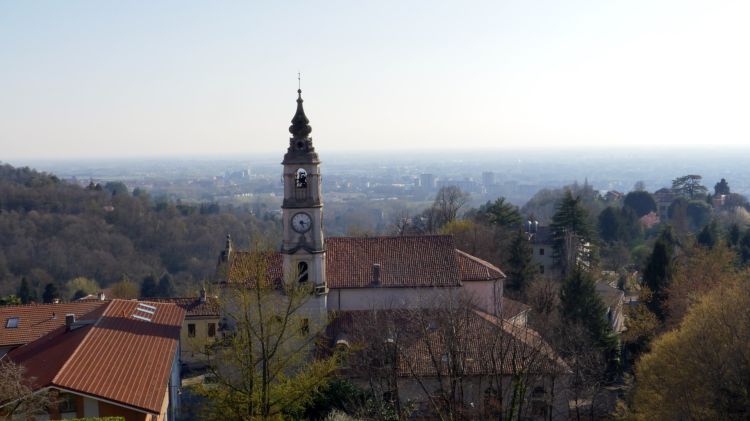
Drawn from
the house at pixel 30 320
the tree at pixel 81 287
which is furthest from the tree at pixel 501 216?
the tree at pixel 81 287

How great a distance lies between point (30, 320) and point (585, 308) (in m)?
A: 26.2

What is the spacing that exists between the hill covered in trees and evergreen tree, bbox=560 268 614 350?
4701 cm

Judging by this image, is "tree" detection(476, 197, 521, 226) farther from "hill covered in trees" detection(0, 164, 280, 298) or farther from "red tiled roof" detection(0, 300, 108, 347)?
"hill covered in trees" detection(0, 164, 280, 298)

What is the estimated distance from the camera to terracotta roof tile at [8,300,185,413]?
19984mm

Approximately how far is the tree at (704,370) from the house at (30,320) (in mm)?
23834

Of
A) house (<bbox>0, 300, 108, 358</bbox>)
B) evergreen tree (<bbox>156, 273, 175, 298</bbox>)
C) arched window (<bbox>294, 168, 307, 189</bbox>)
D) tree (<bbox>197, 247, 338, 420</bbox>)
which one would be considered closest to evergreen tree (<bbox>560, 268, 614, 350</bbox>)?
arched window (<bbox>294, 168, 307, 189</bbox>)

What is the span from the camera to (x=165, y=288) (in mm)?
70750

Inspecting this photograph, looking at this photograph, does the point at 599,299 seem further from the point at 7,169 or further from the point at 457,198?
the point at 7,169

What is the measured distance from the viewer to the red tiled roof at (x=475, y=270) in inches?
1289

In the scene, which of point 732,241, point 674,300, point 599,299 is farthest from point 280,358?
point 732,241

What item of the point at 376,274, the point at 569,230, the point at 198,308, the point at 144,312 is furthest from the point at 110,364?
the point at 569,230

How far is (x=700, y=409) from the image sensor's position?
19.3 m

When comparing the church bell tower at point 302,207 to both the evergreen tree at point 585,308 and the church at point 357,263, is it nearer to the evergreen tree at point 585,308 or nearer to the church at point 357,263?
A: the church at point 357,263

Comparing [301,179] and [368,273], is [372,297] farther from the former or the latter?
[301,179]
